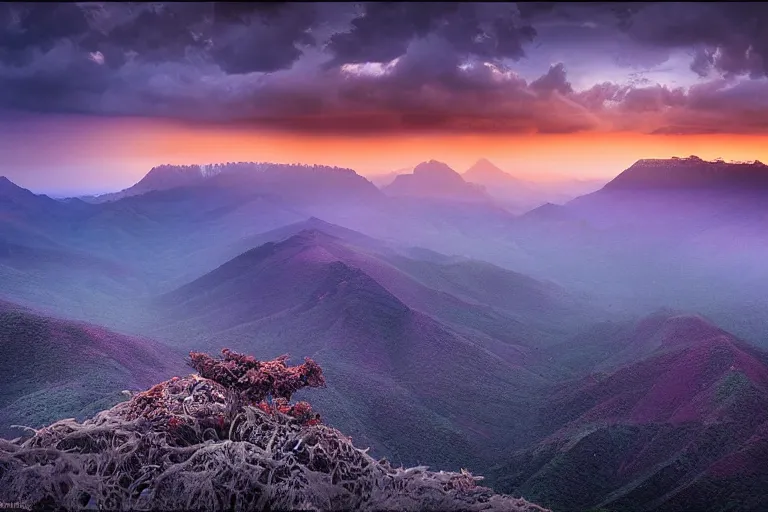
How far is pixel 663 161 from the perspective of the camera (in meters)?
176

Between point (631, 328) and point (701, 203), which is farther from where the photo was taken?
point (701, 203)

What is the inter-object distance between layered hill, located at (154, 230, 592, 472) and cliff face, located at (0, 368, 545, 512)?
94.6ft

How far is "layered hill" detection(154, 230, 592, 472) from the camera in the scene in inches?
1715

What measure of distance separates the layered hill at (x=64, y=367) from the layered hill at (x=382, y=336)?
45.0 ft

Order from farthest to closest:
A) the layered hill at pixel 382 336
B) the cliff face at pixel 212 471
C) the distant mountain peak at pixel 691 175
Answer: the distant mountain peak at pixel 691 175 < the layered hill at pixel 382 336 < the cliff face at pixel 212 471

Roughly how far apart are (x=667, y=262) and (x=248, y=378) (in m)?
145

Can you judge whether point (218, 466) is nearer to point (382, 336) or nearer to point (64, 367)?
point (64, 367)

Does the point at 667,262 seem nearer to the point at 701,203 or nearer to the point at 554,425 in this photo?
the point at 701,203

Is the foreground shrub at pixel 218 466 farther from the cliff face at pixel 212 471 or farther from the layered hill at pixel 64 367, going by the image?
the layered hill at pixel 64 367

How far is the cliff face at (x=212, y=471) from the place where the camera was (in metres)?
9.69

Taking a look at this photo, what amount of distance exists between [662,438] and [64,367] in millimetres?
41589

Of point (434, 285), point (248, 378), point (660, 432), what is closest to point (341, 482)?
point (248, 378)

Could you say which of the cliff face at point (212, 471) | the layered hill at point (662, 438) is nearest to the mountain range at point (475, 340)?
the layered hill at point (662, 438)

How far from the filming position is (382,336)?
60.1 metres
